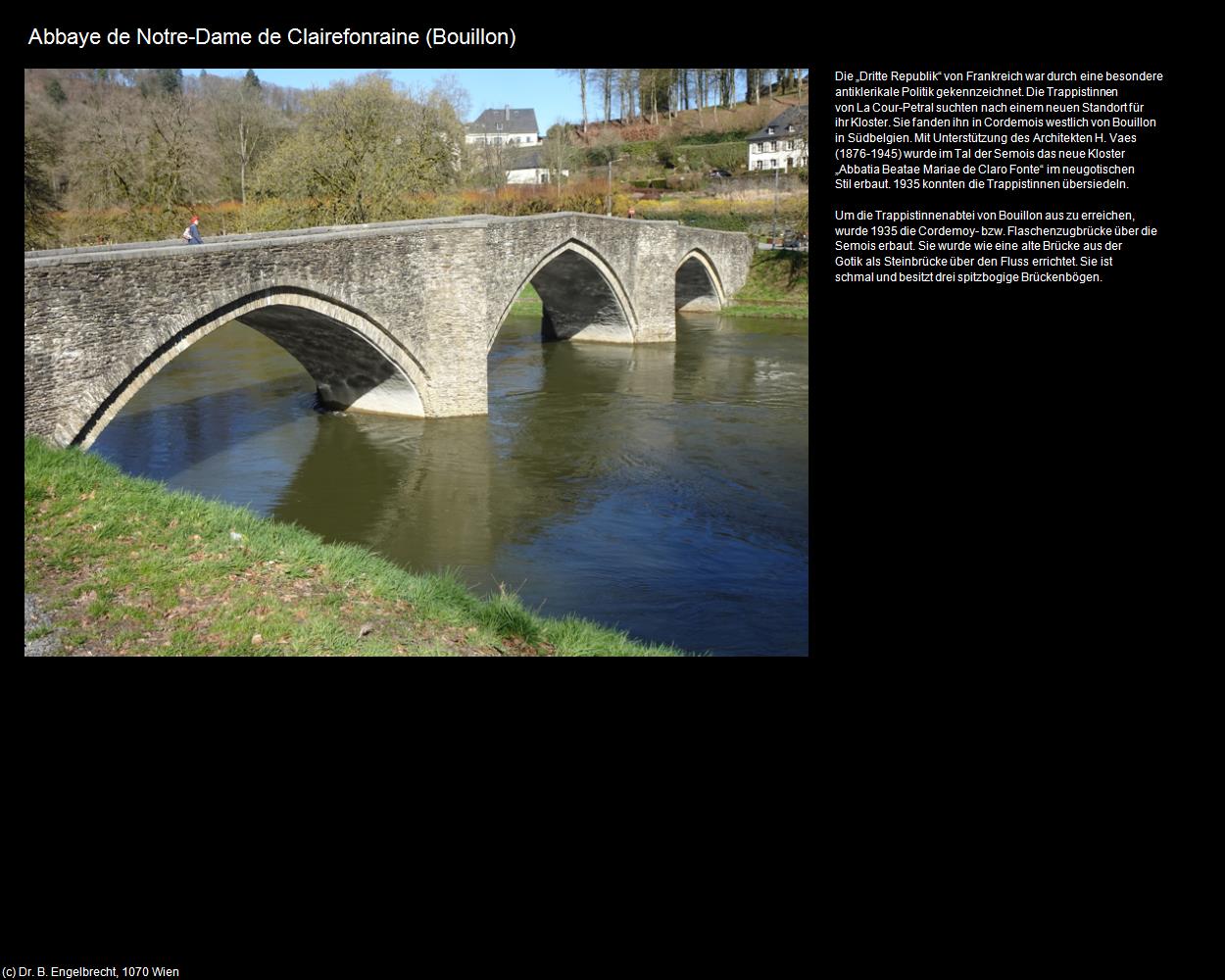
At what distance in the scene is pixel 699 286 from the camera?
150ft

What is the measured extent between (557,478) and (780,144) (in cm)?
4761

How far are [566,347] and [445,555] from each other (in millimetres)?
A: 21329

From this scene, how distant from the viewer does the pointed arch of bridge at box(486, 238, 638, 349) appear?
33791 mm

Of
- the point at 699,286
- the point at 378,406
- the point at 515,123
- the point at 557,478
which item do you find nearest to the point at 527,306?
the point at 699,286

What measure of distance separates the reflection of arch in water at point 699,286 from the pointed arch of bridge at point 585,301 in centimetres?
797

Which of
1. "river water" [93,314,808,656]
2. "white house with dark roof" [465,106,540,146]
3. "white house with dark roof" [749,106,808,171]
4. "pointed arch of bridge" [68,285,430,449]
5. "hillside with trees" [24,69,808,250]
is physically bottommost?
"river water" [93,314,808,656]

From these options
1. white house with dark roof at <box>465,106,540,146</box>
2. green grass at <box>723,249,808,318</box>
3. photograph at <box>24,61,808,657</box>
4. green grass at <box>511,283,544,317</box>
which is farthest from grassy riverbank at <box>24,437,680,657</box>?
white house with dark roof at <box>465,106,540,146</box>

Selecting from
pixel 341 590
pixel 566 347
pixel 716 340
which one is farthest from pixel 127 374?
pixel 716 340

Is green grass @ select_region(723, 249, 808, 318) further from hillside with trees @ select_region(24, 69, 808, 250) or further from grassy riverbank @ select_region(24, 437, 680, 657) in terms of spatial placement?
grassy riverbank @ select_region(24, 437, 680, 657)

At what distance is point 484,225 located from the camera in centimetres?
2253

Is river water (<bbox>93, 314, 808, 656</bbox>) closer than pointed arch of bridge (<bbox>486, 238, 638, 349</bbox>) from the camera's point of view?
Yes

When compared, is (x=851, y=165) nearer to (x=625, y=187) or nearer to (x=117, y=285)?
(x=117, y=285)

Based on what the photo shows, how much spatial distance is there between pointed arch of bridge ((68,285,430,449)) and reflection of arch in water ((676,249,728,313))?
871 inches

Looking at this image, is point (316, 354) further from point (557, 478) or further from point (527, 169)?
point (527, 169)
